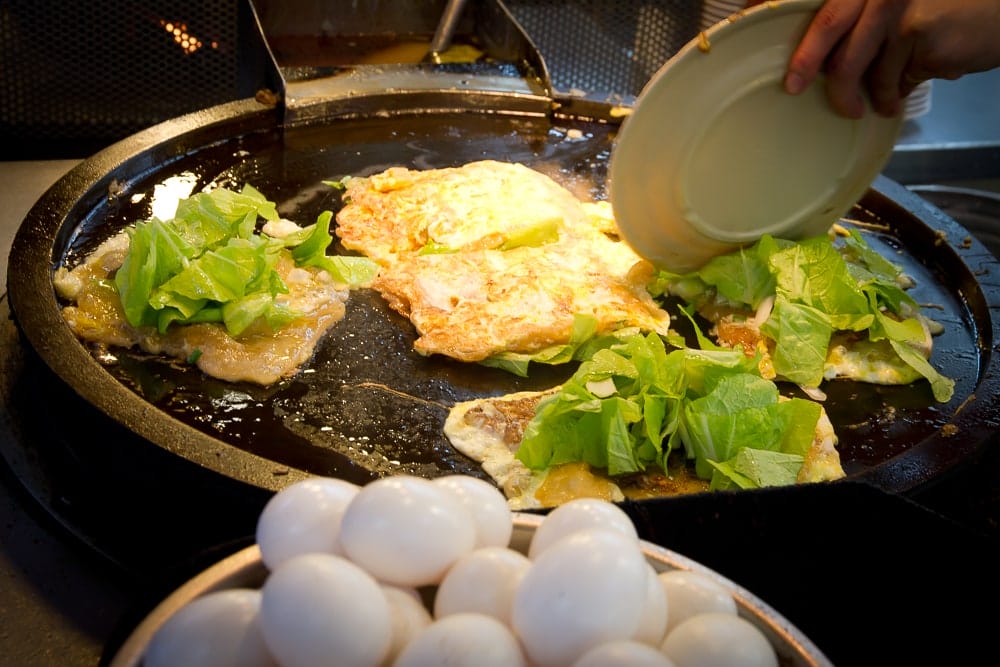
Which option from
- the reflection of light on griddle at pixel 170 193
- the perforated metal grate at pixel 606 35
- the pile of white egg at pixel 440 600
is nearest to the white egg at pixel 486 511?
the pile of white egg at pixel 440 600

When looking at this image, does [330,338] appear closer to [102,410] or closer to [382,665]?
[102,410]

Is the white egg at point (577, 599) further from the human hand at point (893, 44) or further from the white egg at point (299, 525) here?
the human hand at point (893, 44)

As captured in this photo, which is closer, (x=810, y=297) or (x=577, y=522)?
(x=577, y=522)

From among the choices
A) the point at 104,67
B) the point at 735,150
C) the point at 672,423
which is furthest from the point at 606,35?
the point at 672,423

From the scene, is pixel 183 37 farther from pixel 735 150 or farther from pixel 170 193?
pixel 735 150

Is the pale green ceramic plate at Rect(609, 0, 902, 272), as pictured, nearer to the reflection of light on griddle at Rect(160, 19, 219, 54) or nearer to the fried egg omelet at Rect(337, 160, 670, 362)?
the fried egg omelet at Rect(337, 160, 670, 362)

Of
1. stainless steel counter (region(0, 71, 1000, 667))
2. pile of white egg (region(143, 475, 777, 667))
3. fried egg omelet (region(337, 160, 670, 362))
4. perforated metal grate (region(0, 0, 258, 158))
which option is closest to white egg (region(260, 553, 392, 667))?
pile of white egg (region(143, 475, 777, 667))

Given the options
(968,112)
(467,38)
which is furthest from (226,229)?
(968,112)
